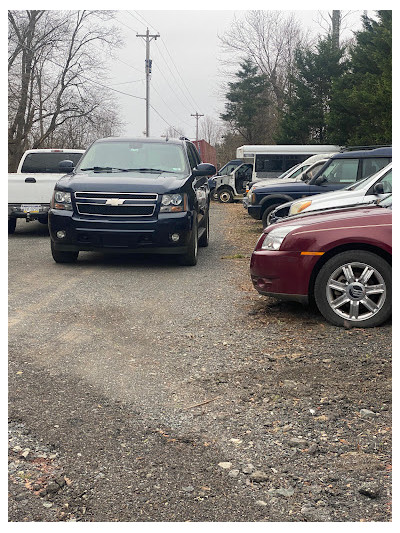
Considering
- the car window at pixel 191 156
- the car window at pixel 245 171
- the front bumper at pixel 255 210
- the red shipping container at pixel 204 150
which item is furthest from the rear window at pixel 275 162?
the car window at pixel 191 156

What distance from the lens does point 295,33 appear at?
5022cm

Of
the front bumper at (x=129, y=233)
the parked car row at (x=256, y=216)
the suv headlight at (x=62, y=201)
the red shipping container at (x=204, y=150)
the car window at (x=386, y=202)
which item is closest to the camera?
the parked car row at (x=256, y=216)

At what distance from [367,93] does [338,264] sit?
2221 cm

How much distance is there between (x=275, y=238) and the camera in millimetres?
7066

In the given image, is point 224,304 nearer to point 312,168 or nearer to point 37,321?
point 37,321

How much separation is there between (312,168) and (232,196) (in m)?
15.2

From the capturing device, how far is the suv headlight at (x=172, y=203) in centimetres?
1020

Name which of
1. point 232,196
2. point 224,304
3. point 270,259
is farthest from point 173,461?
point 232,196

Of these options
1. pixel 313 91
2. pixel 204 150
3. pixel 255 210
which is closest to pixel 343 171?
pixel 255 210

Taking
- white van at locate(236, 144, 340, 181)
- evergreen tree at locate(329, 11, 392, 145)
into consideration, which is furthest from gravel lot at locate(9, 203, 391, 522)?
white van at locate(236, 144, 340, 181)

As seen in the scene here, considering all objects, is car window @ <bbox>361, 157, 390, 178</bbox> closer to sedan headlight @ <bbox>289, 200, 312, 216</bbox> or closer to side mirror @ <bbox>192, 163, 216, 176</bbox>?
sedan headlight @ <bbox>289, 200, 312, 216</bbox>

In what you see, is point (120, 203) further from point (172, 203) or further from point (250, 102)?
point (250, 102)

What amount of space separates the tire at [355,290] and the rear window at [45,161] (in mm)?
12050

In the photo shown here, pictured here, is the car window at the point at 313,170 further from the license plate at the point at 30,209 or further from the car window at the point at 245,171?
the car window at the point at 245,171
